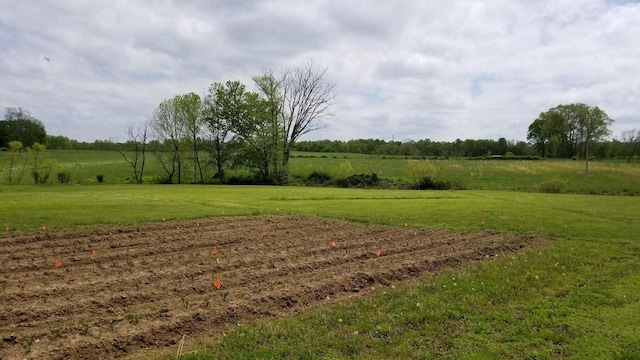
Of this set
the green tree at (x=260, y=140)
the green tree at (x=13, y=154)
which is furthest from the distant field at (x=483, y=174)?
the green tree at (x=260, y=140)

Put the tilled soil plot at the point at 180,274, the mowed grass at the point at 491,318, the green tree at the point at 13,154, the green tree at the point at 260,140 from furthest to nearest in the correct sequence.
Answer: the green tree at the point at 260,140
the green tree at the point at 13,154
the tilled soil plot at the point at 180,274
the mowed grass at the point at 491,318

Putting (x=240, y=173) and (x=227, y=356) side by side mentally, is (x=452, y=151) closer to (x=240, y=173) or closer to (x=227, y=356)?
(x=240, y=173)

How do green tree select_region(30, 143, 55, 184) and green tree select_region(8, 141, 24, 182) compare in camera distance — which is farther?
green tree select_region(30, 143, 55, 184)

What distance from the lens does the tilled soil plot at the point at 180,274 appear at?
5906mm

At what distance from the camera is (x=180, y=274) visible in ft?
28.7

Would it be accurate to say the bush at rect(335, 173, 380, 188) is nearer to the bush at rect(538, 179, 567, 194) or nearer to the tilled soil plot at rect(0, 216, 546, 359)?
the bush at rect(538, 179, 567, 194)

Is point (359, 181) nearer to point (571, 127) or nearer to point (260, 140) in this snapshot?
point (260, 140)

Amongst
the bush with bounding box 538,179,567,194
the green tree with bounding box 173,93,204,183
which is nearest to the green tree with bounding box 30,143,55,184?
the green tree with bounding box 173,93,204,183

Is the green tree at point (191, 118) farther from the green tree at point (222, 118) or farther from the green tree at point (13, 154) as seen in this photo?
the green tree at point (13, 154)

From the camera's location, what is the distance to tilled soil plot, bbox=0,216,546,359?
5906mm

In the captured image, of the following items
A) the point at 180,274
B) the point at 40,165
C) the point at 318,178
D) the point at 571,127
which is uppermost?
the point at 571,127

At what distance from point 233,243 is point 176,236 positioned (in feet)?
6.66

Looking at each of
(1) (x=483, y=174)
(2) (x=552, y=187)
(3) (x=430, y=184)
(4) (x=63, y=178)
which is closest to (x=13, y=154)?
(4) (x=63, y=178)

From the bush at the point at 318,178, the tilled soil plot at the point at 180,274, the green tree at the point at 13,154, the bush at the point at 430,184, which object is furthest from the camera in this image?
the bush at the point at 318,178
